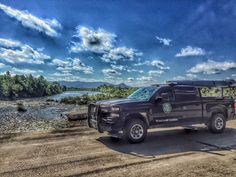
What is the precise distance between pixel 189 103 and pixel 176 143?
2113mm

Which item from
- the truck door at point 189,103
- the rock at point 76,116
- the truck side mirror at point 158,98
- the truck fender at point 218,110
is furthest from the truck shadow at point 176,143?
the rock at point 76,116

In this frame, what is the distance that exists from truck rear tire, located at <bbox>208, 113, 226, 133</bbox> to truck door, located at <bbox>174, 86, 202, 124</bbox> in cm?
74

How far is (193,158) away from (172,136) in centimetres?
349

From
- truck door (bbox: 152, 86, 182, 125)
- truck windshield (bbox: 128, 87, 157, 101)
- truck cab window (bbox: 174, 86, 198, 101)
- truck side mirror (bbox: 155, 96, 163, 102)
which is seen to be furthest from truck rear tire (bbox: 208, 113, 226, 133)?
truck windshield (bbox: 128, 87, 157, 101)

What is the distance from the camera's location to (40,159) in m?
7.87

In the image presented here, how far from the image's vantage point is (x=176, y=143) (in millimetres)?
10070

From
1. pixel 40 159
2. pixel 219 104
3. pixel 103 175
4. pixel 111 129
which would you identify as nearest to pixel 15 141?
pixel 40 159

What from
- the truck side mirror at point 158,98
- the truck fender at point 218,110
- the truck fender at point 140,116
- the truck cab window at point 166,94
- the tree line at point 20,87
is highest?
the tree line at point 20,87

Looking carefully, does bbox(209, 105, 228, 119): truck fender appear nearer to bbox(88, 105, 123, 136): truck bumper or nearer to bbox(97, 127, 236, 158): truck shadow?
bbox(97, 127, 236, 158): truck shadow

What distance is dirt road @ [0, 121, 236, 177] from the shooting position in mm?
6805

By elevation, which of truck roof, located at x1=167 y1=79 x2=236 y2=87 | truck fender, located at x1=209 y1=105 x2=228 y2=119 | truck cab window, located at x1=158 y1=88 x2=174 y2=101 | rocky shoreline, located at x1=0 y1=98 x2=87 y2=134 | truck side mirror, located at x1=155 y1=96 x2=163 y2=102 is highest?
truck roof, located at x1=167 y1=79 x2=236 y2=87

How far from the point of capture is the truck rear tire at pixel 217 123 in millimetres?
12156

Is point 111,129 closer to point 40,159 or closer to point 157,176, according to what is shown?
point 40,159

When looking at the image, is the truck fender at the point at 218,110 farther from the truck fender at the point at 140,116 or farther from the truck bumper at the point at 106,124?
the truck bumper at the point at 106,124
